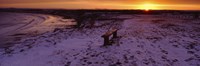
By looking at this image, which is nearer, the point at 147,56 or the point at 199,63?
the point at 199,63

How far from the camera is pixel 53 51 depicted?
12266mm

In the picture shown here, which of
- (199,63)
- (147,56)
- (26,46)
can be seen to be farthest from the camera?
(26,46)

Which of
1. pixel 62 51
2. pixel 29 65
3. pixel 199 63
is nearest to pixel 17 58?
pixel 29 65

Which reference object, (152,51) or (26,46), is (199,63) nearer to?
(152,51)

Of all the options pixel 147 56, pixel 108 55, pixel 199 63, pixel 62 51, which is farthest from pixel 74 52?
pixel 199 63

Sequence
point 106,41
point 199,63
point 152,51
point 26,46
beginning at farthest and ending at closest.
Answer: point 26,46
point 106,41
point 152,51
point 199,63

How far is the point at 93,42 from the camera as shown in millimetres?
14156

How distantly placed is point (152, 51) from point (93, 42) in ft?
12.3

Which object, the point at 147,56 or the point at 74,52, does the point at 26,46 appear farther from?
the point at 147,56

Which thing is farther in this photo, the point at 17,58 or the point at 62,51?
the point at 62,51

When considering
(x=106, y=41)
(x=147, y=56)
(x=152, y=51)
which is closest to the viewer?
(x=147, y=56)

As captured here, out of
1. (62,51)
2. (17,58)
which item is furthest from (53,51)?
(17,58)

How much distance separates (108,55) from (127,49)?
146cm

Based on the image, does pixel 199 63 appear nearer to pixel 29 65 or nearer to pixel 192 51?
pixel 192 51
